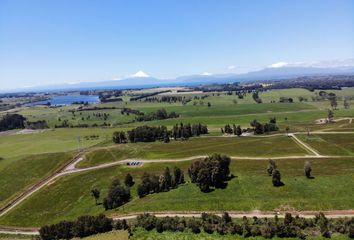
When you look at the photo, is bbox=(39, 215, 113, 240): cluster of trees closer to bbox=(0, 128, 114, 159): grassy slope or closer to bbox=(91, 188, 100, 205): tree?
bbox=(91, 188, 100, 205): tree

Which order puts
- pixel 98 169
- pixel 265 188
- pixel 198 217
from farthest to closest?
pixel 98 169 < pixel 265 188 < pixel 198 217

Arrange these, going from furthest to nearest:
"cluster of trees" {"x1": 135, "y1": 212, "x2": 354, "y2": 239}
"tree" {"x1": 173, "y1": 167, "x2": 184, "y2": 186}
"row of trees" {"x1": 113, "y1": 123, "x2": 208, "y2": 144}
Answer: "row of trees" {"x1": 113, "y1": 123, "x2": 208, "y2": 144}
"tree" {"x1": 173, "y1": 167, "x2": 184, "y2": 186}
"cluster of trees" {"x1": 135, "y1": 212, "x2": 354, "y2": 239}

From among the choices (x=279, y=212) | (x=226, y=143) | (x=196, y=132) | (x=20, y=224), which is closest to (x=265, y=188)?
(x=279, y=212)

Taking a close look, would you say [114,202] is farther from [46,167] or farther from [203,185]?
[46,167]

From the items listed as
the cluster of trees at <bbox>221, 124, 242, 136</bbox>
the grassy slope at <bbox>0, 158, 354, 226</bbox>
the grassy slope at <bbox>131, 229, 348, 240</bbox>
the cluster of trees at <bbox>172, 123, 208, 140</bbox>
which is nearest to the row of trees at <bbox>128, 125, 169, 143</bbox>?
the cluster of trees at <bbox>172, 123, 208, 140</bbox>

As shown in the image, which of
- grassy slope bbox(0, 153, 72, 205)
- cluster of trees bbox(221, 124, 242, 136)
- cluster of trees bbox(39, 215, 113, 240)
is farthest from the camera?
cluster of trees bbox(221, 124, 242, 136)

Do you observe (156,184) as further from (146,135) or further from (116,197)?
(146,135)
